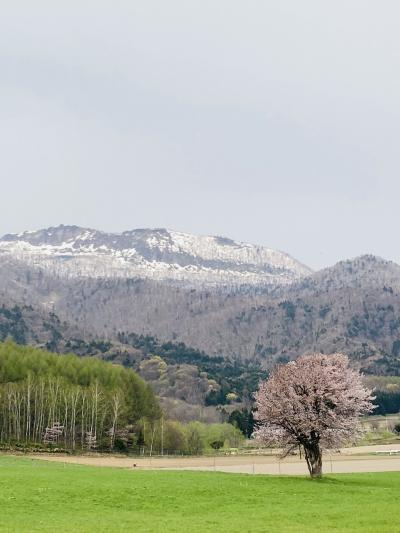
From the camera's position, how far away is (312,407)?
3017 inches

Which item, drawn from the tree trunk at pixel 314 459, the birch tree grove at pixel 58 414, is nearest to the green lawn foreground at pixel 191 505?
the tree trunk at pixel 314 459

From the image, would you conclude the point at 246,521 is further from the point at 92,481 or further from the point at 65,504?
the point at 92,481

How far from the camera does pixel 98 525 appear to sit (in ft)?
133

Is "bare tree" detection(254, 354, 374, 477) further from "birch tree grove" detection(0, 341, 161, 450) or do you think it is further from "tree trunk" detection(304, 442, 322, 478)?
"birch tree grove" detection(0, 341, 161, 450)

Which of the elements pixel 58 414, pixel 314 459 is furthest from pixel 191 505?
pixel 58 414

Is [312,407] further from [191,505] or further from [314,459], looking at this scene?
[191,505]

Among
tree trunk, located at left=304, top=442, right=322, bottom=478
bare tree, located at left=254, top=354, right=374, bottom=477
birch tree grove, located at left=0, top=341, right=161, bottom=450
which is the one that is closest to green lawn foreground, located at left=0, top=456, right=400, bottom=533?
tree trunk, located at left=304, top=442, right=322, bottom=478

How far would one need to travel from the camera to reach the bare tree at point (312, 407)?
3002 inches

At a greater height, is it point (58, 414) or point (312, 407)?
point (312, 407)

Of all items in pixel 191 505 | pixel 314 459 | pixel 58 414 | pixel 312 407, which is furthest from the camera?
pixel 58 414

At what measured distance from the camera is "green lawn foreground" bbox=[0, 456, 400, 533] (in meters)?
40.6

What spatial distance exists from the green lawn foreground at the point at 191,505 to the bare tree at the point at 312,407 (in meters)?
5.52

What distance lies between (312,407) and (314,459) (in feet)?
20.8

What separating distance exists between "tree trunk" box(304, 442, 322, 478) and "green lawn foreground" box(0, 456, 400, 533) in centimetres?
398
